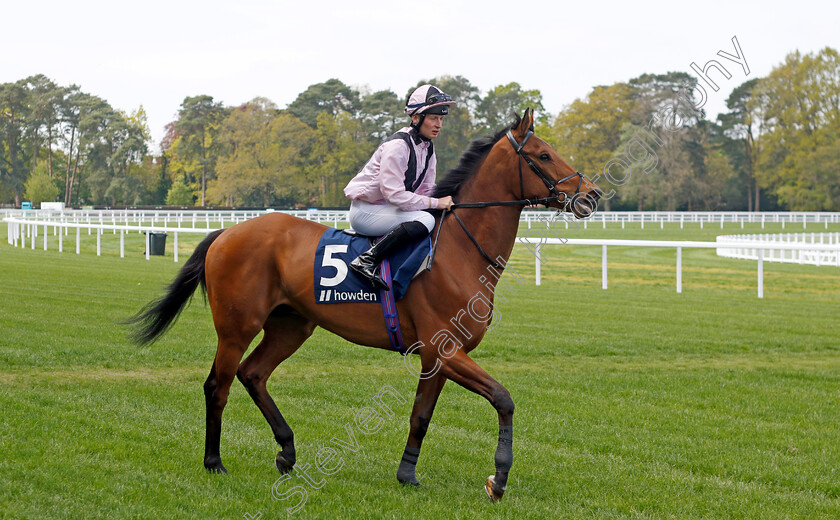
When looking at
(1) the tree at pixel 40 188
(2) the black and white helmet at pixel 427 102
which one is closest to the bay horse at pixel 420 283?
(2) the black and white helmet at pixel 427 102

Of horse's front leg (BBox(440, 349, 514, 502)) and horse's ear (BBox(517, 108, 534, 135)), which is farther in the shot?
horse's ear (BBox(517, 108, 534, 135))

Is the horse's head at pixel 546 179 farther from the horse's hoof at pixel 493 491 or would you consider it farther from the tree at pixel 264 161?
the tree at pixel 264 161

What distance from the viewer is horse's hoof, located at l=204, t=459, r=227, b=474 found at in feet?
15.6

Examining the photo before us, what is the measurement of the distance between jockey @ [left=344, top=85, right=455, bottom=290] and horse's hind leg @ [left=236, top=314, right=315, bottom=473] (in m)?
0.79

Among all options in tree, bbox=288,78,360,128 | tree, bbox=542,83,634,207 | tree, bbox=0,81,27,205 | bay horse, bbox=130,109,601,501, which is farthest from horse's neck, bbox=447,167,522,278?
tree, bbox=0,81,27,205

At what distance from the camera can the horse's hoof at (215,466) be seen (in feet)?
15.6

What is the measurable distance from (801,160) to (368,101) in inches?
1243

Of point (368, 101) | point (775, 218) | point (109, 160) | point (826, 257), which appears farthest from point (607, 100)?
point (109, 160)

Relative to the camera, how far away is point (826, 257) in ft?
85.2

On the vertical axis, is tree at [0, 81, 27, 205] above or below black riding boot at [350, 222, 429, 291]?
above

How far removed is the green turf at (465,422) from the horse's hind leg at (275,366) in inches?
7.5

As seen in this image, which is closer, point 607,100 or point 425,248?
point 425,248

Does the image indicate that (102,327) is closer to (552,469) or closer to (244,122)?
(552,469)

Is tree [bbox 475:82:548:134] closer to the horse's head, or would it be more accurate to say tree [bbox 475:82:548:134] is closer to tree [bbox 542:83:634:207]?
tree [bbox 542:83:634:207]
